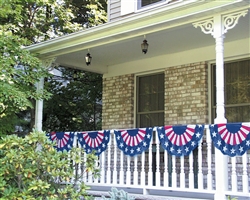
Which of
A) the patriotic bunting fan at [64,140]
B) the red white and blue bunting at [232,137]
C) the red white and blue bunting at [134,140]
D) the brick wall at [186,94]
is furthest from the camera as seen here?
the brick wall at [186,94]

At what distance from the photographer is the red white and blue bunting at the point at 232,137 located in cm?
475

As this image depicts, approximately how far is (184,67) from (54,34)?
249 inches

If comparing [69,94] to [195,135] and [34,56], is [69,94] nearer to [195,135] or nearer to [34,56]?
[34,56]

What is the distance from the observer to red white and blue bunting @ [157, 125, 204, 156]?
17.3 feet

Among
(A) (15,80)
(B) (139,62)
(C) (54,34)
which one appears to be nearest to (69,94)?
(C) (54,34)

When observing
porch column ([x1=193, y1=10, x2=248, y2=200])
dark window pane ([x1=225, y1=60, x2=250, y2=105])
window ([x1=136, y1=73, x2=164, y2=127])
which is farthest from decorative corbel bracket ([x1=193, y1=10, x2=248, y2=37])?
window ([x1=136, y1=73, x2=164, y2=127])

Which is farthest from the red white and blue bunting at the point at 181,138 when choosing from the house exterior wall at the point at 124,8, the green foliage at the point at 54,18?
the green foliage at the point at 54,18

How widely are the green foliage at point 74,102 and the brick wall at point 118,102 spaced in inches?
140

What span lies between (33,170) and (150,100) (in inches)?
170

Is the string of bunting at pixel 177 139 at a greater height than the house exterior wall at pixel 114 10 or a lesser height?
lesser

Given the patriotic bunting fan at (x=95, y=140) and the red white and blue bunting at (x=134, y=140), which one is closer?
the red white and blue bunting at (x=134, y=140)

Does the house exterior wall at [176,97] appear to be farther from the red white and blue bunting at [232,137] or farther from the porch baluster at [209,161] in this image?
the red white and blue bunting at [232,137]

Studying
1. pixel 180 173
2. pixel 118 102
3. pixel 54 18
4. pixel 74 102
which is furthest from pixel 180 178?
pixel 54 18

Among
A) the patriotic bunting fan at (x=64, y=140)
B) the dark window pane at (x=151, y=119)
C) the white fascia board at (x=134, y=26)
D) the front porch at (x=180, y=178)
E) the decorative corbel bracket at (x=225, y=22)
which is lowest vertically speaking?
the front porch at (x=180, y=178)
